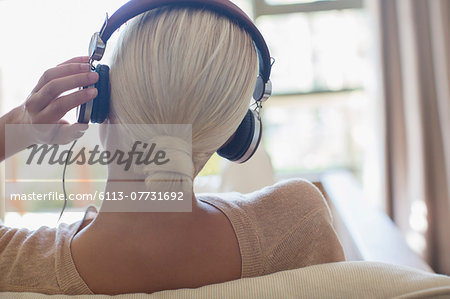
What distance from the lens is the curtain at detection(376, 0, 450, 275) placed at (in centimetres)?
248

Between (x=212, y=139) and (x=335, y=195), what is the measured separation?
1.17m

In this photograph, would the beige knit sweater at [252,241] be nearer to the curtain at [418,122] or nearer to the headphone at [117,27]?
the headphone at [117,27]

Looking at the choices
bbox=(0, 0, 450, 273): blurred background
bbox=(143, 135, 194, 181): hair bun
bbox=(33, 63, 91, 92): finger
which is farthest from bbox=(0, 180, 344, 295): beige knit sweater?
bbox=(0, 0, 450, 273): blurred background

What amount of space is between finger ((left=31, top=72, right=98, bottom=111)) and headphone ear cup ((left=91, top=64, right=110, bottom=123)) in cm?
1

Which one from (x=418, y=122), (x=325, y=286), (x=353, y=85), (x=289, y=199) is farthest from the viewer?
(x=353, y=85)

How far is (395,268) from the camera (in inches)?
Answer: 23.3

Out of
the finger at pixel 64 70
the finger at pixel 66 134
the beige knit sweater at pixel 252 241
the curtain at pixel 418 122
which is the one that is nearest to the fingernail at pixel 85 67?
the finger at pixel 64 70

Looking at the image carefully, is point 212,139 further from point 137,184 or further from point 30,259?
point 30,259

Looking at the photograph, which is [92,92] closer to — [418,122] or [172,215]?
[172,215]

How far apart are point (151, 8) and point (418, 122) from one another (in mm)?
2336

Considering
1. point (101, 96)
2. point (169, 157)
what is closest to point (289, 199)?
point (169, 157)

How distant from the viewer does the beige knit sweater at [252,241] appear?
23.4 inches

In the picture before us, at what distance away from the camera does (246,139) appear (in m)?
0.75

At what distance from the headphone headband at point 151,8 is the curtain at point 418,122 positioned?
7.07 feet
